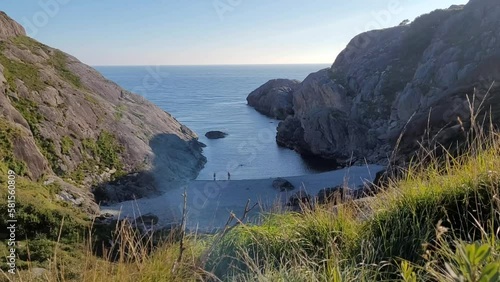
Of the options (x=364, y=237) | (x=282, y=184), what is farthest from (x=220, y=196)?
(x=364, y=237)

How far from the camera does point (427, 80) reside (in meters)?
53.9

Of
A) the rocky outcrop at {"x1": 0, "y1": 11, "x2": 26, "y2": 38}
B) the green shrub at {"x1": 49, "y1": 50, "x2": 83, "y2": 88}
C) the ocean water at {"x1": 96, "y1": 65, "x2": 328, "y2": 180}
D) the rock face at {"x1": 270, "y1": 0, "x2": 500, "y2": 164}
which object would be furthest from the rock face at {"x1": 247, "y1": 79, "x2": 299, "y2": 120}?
the rocky outcrop at {"x1": 0, "y1": 11, "x2": 26, "y2": 38}

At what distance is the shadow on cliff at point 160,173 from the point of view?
36.7 m

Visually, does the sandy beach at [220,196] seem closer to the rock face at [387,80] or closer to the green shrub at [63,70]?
the rock face at [387,80]

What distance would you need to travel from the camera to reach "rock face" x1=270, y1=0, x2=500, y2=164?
50.4 meters

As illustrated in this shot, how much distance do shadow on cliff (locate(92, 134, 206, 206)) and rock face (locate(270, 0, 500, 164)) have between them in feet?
62.4

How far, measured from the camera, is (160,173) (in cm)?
4350

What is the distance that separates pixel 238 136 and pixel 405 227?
76.9 meters

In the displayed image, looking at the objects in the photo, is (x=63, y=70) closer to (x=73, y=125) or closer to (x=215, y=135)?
(x=73, y=125)

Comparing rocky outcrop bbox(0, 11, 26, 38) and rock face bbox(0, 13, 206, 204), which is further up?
rocky outcrop bbox(0, 11, 26, 38)

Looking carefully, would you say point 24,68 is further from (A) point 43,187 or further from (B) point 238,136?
(B) point 238,136

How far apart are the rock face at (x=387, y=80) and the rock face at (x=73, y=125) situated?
19336 millimetres

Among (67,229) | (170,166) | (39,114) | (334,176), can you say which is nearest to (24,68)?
(39,114)

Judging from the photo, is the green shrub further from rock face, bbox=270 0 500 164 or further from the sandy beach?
rock face, bbox=270 0 500 164
